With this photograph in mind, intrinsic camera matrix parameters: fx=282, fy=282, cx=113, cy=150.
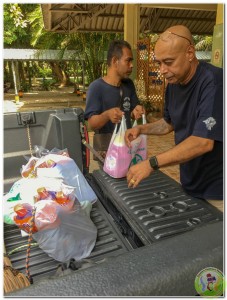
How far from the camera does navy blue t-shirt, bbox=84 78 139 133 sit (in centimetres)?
260

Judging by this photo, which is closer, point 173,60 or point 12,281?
point 12,281

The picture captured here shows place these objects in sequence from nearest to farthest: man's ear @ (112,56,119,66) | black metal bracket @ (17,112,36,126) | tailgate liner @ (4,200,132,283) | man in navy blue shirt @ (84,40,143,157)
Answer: tailgate liner @ (4,200,132,283)
black metal bracket @ (17,112,36,126)
man in navy blue shirt @ (84,40,143,157)
man's ear @ (112,56,119,66)

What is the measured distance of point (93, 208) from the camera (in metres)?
1.80

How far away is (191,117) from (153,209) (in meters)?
0.60

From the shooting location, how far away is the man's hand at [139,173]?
4.88 ft

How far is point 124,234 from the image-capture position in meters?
1.62

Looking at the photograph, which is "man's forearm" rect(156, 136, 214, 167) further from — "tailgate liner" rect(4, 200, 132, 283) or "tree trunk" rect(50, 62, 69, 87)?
"tree trunk" rect(50, 62, 69, 87)

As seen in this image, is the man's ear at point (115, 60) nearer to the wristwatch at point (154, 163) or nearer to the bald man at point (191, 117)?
the bald man at point (191, 117)

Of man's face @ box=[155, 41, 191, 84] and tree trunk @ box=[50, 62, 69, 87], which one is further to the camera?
tree trunk @ box=[50, 62, 69, 87]

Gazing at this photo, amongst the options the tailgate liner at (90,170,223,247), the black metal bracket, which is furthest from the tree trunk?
the tailgate liner at (90,170,223,247)

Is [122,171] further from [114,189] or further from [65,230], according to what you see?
[65,230]

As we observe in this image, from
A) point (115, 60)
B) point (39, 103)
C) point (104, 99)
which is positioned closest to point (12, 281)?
point (104, 99)

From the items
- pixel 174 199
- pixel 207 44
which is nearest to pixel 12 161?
pixel 174 199

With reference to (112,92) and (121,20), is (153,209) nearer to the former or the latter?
(112,92)
